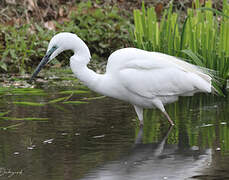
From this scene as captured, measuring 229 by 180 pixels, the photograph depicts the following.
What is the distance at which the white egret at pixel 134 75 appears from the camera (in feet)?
17.9

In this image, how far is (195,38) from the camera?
6.80 metres

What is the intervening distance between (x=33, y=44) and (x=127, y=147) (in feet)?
16.5

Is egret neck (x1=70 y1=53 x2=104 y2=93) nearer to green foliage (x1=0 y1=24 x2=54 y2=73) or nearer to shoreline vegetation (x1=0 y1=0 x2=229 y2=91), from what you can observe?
shoreline vegetation (x1=0 y1=0 x2=229 y2=91)

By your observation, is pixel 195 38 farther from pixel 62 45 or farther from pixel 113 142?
pixel 113 142

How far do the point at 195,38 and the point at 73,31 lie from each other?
398 cm

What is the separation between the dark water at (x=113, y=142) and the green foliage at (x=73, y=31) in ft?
7.82

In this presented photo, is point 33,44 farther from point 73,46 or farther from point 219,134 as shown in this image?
point 219,134

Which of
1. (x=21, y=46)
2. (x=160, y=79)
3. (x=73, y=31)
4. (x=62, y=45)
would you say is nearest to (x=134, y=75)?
(x=160, y=79)

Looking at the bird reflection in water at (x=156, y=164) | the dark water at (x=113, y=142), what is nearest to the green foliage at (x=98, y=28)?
the dark water at (x=113, y=142)

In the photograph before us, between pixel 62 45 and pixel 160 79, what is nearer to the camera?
pixel 62 45

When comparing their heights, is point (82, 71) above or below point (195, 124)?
above

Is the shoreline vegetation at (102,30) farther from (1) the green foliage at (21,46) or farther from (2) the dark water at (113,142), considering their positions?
(2) the dark water at (113,142)

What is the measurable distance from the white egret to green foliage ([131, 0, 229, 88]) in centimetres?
69

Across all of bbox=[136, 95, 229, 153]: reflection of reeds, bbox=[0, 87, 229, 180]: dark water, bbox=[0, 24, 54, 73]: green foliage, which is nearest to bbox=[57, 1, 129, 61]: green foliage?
bbox=[0, 24, 54, 73]: green foliage
